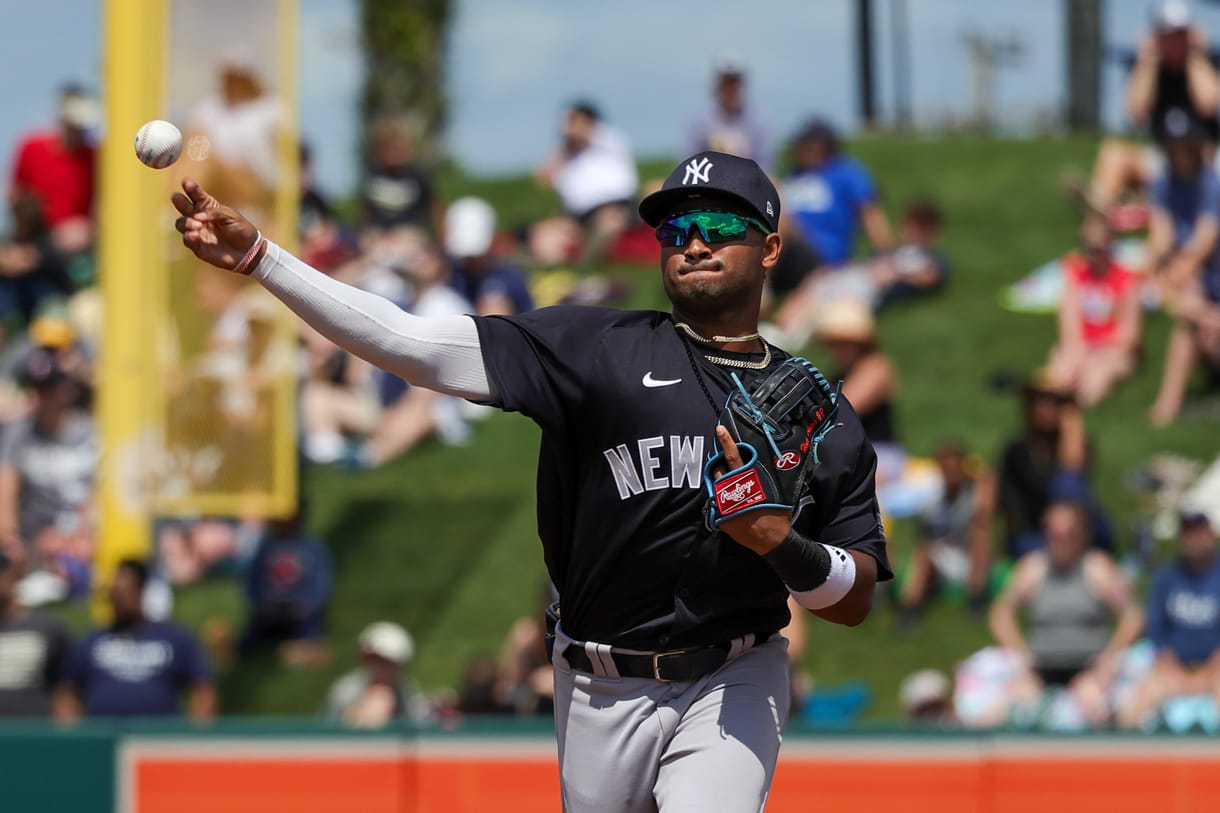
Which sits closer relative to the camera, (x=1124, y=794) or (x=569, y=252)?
(x=1124, y=794)

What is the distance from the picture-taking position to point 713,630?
15.4ft

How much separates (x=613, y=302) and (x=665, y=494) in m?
11.4

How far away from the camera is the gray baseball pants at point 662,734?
4.64 metres

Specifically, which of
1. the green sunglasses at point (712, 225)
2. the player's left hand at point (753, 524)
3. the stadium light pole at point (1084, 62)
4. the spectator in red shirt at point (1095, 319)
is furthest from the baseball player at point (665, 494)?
the stadium light pole at point (1084, 62)

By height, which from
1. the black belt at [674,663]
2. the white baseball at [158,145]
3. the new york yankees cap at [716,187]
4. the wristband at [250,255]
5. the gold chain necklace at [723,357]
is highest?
the white baseball at [158,145]

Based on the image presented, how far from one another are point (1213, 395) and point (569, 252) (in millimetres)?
5875

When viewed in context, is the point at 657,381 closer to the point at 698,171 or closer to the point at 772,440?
the point at 772,440

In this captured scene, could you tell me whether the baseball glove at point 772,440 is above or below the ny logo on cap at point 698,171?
below

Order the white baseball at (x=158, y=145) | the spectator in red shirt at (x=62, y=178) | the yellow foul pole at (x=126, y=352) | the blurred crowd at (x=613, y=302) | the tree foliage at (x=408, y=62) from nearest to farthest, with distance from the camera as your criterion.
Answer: the white baseball at (x=158, y=145)
the blurred crowd at (x=613, y=302)
the yellow foul pole at (x=126, y=352)
the spectator in red shirt at (x=62, y=178)
the tree foliage at (x=408, y=62)

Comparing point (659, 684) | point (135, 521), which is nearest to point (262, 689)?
point (135, 521)

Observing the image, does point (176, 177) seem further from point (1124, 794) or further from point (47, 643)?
point (1124, 794)

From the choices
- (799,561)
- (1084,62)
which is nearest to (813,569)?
(799,561)

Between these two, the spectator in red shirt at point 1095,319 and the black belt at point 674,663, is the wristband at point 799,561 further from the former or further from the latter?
the spectator in red shirt at point 1095,319

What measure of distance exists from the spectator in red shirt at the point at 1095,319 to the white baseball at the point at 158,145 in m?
9.71
